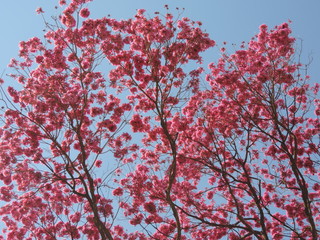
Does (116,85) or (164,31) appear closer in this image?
(164,31)

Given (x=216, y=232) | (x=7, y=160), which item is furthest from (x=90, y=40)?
(x=216, y=232)

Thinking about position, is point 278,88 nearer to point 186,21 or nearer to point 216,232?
point 186,21

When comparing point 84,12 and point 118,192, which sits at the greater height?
point 84,12

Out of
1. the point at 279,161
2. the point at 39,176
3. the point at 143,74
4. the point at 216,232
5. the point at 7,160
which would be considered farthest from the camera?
the point at 279,161

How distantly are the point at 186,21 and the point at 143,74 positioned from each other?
1959 millimetres

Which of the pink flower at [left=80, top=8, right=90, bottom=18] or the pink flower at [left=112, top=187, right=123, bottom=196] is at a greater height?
the pink flower at [left=80, top=8, right=90, bottom=18]

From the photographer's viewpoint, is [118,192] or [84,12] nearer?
[84,12]

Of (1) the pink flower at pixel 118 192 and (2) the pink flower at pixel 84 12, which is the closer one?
(2) the pink flower at pixel 84 12

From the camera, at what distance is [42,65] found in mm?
10594

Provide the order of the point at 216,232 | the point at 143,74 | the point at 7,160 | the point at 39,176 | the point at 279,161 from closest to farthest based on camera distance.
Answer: the point at 39,176, the point at 7,160, the point at 143,74, the point at 216,232, the point at 279,161

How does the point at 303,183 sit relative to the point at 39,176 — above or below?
below

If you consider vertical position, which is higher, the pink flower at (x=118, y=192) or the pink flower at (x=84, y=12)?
the pink flower at (x=84, y=12)

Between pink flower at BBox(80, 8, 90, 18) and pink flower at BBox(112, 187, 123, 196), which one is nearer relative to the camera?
pink flower at BBox(80, 8, 90, 18)

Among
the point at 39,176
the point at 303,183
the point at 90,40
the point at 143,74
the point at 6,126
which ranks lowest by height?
the point at 303,183
